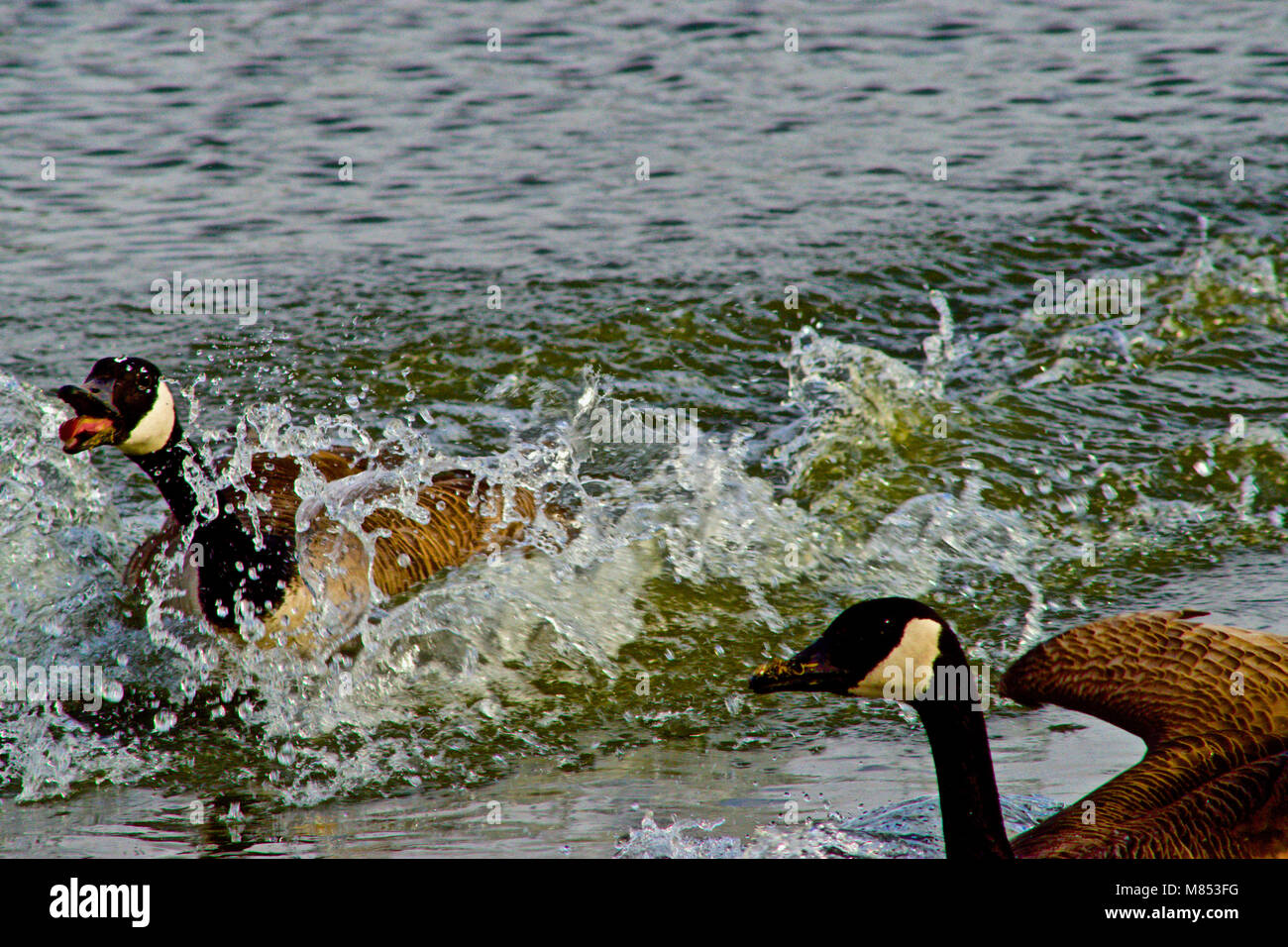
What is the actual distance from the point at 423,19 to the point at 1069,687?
13.6 meters

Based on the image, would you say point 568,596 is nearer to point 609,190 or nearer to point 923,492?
point 923,492

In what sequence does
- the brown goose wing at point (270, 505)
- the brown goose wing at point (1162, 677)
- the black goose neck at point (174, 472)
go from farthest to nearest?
the brown goose wing at point (270, 505) < the black goose neck at point (174, 472) < the brown goose wing at point (1162, 677)

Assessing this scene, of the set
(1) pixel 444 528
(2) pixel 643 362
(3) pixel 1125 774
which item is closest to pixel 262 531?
(1) pixel 444 528

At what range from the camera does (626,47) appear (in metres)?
15.2

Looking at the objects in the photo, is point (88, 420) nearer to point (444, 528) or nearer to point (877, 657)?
point (444, 528)

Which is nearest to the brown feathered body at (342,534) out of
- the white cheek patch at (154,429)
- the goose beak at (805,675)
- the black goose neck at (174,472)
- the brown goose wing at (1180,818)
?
the black goose neck at (174,472)

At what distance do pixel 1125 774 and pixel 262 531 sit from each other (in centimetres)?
336

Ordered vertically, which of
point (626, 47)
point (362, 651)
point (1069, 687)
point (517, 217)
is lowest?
point (362, 651)

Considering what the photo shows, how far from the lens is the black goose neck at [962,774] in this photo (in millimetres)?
3496

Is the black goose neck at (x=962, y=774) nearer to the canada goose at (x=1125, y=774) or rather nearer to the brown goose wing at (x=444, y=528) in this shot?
the canada goose at (x=1125, y=774)

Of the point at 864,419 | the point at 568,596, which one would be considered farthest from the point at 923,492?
the point at 568,596

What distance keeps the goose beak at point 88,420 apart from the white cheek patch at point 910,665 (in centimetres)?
300

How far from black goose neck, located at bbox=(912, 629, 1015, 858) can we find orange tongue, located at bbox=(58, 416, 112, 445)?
10.2 ft

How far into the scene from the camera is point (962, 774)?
3.52 meters
